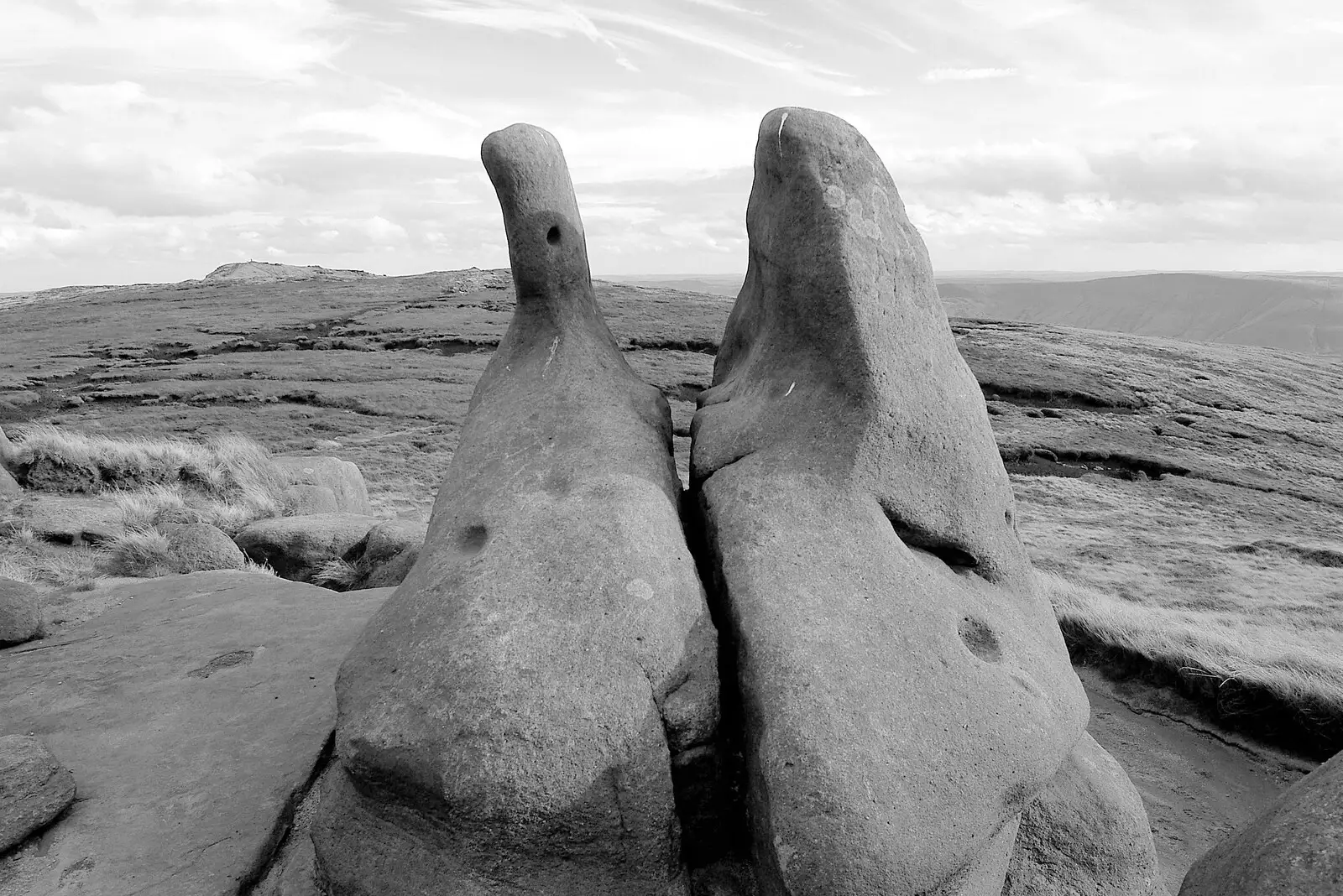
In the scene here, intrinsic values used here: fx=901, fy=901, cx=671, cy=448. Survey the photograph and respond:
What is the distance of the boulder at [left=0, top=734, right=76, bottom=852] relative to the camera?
4957mm

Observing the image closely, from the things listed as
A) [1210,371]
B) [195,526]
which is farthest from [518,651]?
[1210,371]

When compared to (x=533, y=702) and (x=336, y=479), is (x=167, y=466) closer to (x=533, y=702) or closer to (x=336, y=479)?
(x=336, y=479)

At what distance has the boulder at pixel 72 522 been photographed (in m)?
11.5

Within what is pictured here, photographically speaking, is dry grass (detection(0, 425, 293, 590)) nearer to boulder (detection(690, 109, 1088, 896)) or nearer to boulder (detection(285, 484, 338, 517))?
boulder (detection(285, 484, 338, 517))

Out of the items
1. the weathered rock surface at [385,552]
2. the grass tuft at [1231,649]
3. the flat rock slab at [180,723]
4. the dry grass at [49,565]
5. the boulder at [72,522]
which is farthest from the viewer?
the boulder at [72,522]

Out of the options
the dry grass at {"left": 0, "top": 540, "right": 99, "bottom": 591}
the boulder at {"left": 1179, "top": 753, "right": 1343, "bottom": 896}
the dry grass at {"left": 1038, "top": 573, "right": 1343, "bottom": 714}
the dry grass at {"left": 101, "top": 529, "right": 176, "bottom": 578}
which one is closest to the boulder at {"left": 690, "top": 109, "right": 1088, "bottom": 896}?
the boulder at {"left": 1179, "top": 753, "right": 1343, "bottom": 896}

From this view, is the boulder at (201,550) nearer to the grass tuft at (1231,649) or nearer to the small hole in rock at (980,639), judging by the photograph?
the small hole in rock at (980,639)

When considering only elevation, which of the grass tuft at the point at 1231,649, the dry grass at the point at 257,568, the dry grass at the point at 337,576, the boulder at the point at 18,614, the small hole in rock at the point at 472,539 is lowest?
the grass tuft at the point at 1231,649

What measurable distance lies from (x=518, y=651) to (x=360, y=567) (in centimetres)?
736

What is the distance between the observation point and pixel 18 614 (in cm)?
760

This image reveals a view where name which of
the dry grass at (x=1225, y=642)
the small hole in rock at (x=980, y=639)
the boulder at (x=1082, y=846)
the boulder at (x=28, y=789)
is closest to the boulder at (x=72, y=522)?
the boulder at (x=28, y=789)

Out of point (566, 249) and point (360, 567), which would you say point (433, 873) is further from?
point (360, 567)

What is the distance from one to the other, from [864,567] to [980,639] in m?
0.81

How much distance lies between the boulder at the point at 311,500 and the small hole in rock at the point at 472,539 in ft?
32.8
